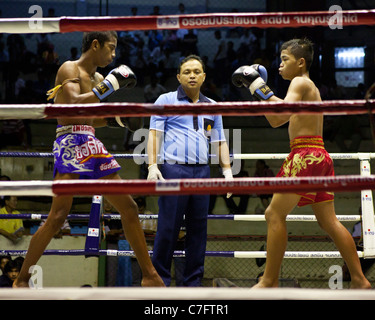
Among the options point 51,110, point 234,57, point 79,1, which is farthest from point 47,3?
point 51,110

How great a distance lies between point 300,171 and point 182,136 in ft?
2.57

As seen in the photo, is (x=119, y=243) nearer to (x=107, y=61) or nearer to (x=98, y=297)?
(x=107, y=61)

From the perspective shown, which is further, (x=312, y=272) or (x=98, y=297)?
(x=312, y=272)

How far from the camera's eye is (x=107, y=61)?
2672mm

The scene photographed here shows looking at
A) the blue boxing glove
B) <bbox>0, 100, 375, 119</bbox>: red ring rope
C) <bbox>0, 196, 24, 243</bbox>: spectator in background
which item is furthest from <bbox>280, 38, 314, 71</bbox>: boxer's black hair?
<bbox>0, 196, 24, 243</bbox>: spectator in background

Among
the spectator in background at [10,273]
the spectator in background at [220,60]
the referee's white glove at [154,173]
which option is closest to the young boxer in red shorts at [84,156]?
the referee's white glove at [154,173]

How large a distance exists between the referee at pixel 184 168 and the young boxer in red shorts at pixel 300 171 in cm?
52

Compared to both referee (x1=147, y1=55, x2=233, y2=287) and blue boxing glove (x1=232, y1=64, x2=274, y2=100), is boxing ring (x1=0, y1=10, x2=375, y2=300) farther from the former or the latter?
referee (x1=147, y1=55, x2=233, y2=287)

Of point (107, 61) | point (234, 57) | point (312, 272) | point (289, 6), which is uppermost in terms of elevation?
point (289, 6)

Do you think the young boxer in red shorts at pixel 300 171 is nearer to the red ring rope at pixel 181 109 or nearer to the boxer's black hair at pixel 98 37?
the boxer's black hair at pixel 98 37

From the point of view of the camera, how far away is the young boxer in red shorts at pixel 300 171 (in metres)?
2.56

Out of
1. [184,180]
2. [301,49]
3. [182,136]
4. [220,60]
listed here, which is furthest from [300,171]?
[220,60]

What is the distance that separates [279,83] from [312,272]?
3199 mm

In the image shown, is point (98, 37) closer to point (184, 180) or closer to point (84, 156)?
point (84, 156)
